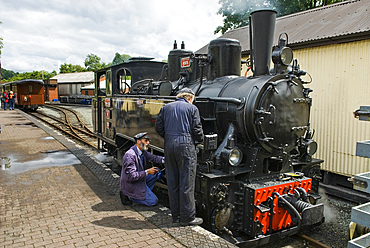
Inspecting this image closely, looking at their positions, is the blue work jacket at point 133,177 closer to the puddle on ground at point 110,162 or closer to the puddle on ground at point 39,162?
the puddle on ground at point 110,162

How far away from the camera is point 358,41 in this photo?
618 cm

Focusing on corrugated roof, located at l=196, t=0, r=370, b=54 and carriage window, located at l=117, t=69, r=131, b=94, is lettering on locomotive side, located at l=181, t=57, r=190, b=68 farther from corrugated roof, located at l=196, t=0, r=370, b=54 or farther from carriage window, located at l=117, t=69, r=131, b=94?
corrugated roof, located at l=196, t=0, r=370, b=54

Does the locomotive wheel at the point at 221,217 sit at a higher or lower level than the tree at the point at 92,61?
lower

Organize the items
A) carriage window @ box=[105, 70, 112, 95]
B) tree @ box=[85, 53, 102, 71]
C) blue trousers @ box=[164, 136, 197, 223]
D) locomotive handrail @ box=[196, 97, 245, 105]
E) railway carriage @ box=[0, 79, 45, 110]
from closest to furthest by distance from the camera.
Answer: blue trousers @ box=[164, 136, 197, 223]
locomotive handrail @ box=[196, 97, 245, 105]
carriage window @ box=[105, 70, 112, 95]
railway carriage @ box=[0, 79, 45, 110]
tree @ box=[85, 53, 102, 71]

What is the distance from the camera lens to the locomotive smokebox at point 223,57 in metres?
5.06

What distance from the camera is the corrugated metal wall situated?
20.1ft

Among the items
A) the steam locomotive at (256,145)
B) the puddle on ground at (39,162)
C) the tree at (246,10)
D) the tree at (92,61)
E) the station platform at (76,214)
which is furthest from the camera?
the tree at (92,61)

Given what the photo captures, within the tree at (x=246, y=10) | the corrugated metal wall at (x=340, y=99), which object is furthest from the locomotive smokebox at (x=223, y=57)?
the tree at (x=246, y=10)

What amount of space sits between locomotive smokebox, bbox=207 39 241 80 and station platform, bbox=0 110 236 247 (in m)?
2.42

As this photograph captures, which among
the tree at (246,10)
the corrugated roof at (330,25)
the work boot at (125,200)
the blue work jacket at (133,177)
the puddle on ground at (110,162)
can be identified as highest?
the tree at (246,10)

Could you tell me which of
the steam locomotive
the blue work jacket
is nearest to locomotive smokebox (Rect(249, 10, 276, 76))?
the steam locomotive

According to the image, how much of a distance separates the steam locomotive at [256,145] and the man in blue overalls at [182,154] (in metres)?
0.33

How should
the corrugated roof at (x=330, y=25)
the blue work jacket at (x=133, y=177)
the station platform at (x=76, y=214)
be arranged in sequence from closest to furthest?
the station platform at (x=76, y=214), the blue work jacket at (x=133, y=177), the corrugated roof at (x=330, y=25)

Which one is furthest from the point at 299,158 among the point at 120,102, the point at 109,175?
the point at 120,102
